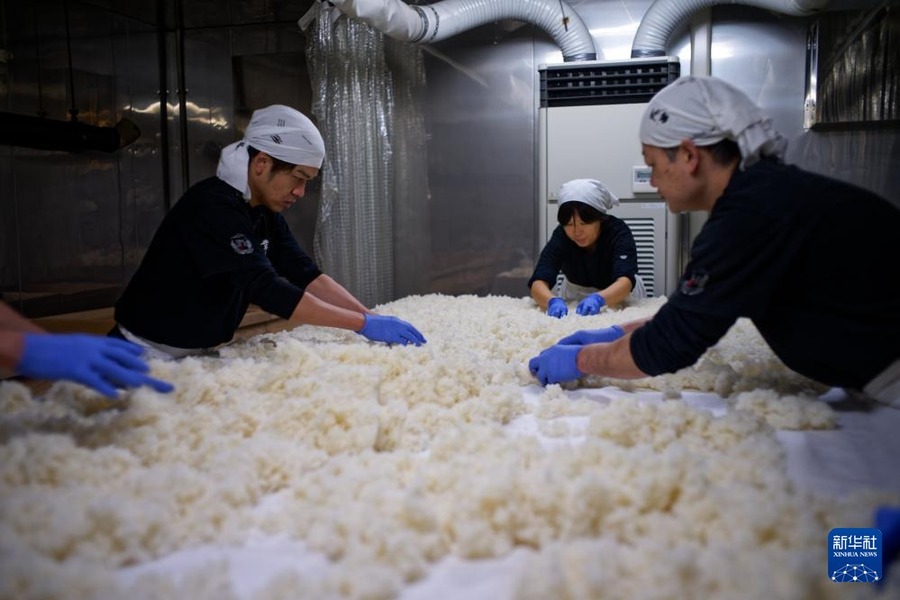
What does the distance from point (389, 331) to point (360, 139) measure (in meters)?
1.86

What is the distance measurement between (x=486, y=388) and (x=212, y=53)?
3.59 metres

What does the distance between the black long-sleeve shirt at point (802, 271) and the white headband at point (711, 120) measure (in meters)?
0.06

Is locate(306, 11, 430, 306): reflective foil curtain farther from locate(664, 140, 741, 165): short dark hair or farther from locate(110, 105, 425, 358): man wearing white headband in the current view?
locate(664, 140, 741, 165): short dark hair

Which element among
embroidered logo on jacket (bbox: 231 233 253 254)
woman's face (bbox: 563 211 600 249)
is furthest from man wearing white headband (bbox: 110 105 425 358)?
woman's face (bbox: 563 211 600 249)

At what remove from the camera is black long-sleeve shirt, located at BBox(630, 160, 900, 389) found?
1224mm

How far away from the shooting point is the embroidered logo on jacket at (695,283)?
129cm

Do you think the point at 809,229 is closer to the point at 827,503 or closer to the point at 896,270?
the point at 896,270

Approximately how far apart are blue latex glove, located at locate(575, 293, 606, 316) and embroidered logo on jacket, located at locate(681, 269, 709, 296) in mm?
1396

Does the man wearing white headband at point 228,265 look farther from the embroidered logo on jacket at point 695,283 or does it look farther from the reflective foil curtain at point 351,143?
the reflective foil curtain at point 351,143

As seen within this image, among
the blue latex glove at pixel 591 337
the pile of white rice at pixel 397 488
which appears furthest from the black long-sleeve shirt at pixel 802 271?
the blue latex glove at pixel 591 337

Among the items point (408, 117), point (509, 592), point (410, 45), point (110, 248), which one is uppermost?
point (410, 45)

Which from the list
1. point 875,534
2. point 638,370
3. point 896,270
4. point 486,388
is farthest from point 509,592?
point 896,270

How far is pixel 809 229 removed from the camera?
4.02 feet

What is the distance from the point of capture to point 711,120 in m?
1.36
